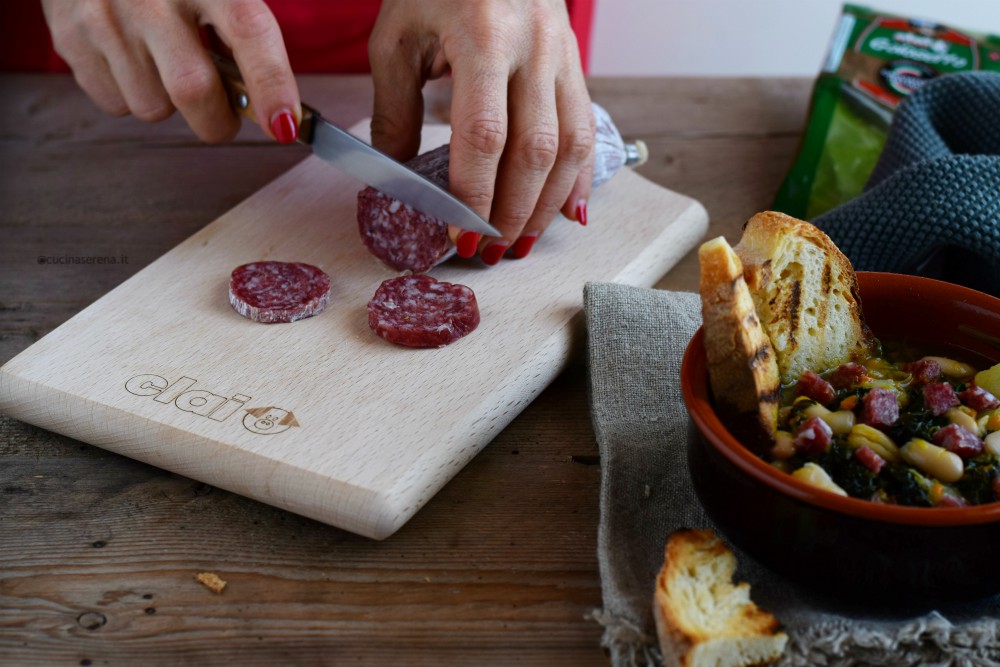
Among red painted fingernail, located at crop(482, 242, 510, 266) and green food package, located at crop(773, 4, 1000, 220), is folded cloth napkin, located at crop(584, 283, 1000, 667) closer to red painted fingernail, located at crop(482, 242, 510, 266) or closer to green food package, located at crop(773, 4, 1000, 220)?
red painted fingernail, located at crop(482, 242, 510, 266)

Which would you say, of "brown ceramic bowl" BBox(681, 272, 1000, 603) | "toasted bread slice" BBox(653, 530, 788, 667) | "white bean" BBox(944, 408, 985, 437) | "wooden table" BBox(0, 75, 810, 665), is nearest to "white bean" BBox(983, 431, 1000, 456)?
"white bean" BBox(944, 408, 985, 437)

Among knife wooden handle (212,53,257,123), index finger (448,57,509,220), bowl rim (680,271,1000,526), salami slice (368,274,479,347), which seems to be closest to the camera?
bowl rim (680,271,1000,526)

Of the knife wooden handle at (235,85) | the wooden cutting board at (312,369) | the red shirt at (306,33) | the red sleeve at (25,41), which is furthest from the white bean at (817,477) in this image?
the red sleeve at (25,41)

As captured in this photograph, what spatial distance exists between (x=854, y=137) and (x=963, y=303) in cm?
102

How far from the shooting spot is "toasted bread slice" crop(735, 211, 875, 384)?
1347 mm

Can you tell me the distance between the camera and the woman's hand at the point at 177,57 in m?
1.75

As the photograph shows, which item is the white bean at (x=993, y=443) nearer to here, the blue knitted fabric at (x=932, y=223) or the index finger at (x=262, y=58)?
the blue knitted fabric at (x=932, y=223)

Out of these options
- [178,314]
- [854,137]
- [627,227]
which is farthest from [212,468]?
[854,137]

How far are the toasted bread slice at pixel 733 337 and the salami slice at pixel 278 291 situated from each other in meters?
0.77

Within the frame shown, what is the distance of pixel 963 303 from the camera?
4.53 feet

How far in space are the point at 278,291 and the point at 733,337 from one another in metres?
0.87

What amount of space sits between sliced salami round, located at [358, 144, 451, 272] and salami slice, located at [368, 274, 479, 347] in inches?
3.6

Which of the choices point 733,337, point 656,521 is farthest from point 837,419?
point 656,521

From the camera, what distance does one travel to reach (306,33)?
281cm
